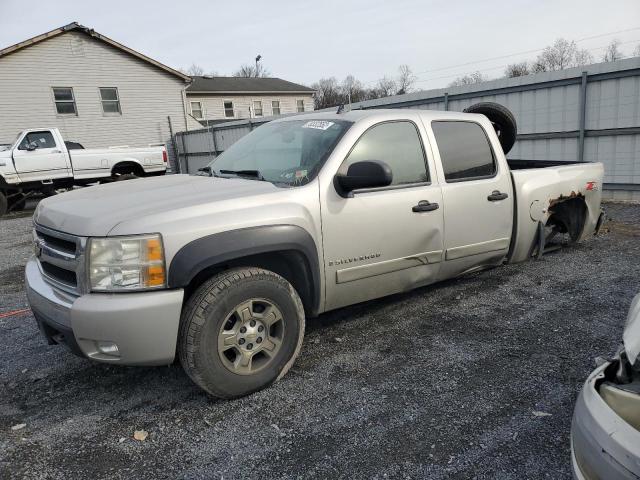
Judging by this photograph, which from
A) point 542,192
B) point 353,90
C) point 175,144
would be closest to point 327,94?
point 353,90

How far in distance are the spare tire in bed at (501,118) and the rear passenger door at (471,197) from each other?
3.66ft

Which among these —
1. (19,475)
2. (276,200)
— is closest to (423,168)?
(276,200)

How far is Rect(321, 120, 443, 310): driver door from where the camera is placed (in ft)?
10.8

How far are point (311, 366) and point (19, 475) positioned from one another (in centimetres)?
176

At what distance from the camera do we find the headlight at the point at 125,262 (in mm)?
2539

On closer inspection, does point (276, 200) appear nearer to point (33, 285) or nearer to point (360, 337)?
point (360, 337)

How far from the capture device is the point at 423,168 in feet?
12.5

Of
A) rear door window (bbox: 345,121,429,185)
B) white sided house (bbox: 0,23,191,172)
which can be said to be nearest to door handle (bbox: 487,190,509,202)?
rear door window (bbox: 345,121,429,185)

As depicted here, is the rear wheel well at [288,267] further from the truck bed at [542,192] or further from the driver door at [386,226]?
the truck bed at [542,192]

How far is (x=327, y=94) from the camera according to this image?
6775 cm

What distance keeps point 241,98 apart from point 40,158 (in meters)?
20.5

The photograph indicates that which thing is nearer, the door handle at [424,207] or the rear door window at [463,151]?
the door handle at [424,207]

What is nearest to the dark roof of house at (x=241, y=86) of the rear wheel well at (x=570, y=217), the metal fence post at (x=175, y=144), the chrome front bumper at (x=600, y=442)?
the metal fence post at (x=175, y=144)

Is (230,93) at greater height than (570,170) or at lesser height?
greater
